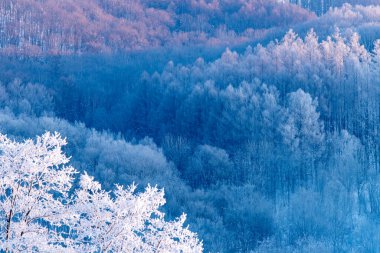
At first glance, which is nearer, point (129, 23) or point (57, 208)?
point (57, 208)

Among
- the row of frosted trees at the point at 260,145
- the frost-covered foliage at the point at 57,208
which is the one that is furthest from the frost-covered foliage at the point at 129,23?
the frost-covered foliage at the point at 57,208

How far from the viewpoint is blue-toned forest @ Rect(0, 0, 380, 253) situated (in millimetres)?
39781

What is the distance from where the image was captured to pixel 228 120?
54250 mm

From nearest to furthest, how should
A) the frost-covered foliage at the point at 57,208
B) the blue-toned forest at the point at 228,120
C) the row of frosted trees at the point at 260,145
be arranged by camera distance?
the frost-covered foliage at the point at 57,208, the row of frosted trees at the point at 260,145, the blue-toned forest at the point at 228,120

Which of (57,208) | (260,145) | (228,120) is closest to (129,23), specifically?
(228,120)

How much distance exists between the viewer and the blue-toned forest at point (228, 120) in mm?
39781

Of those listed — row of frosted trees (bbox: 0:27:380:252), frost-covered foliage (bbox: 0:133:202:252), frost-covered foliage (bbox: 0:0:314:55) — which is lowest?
frost-covered foliage (bbox: 0:133:202:252)

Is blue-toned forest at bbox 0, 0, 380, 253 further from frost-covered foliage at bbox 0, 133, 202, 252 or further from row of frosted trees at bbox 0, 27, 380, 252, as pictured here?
frost-covered foliage at bbox 0, 133, 202, 252

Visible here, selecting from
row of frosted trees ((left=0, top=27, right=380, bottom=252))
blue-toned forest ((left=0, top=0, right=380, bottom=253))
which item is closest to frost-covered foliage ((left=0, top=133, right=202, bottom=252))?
row of frosted trees ((left=0, top=27, right=380, bottom=252))

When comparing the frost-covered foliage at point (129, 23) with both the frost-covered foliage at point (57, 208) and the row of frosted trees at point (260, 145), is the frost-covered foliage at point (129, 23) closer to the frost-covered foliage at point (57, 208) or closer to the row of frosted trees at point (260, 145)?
the row of frosted trees at point (260, 145)

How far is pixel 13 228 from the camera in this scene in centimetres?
998

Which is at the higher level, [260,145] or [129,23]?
[129,23]

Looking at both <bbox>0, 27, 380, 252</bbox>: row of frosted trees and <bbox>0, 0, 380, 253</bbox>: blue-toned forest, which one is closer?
<bbox>0, 27, 380, 252</bbox>: row of frosted trees

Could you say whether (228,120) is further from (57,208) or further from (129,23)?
(129,23)
